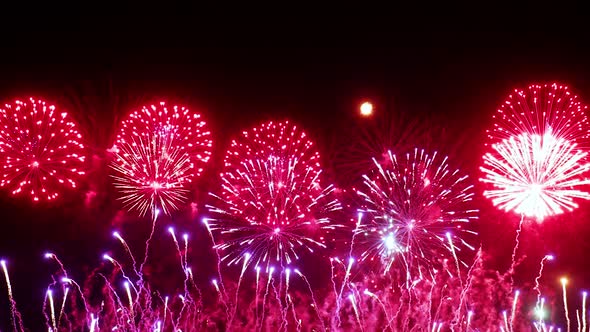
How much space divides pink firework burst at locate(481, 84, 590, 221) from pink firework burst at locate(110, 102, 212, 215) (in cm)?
574

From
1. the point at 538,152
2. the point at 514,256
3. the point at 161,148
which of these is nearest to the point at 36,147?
the point at 161,148

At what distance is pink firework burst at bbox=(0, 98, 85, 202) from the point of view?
11.5 meters

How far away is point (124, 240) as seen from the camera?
1407cm

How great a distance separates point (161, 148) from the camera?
38.8 ft

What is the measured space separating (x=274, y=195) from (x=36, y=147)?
459cm

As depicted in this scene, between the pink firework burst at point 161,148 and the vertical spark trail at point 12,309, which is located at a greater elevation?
the pink firework burst at point 161,148

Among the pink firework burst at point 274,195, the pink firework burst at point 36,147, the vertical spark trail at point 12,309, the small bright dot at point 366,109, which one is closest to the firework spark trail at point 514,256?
the pink firework burst at point 274,195

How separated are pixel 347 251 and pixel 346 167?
1825 millimetres

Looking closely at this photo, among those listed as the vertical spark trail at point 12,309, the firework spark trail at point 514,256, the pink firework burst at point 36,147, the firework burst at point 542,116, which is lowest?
the vertical spark trail at point 12,309

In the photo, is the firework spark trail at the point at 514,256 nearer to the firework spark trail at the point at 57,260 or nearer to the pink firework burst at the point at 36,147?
the pink firework burst at the point at 36,147

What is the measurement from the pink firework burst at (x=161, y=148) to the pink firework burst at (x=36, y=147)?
101 centimetres

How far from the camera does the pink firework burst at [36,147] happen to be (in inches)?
452

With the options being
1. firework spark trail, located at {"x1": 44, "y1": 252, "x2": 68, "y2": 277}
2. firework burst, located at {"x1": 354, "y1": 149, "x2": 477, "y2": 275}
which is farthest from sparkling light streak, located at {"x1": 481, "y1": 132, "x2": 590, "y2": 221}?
firework spark trail, located at {"x1": 44, "y1": 252, "x2": 68, "y2": 277}

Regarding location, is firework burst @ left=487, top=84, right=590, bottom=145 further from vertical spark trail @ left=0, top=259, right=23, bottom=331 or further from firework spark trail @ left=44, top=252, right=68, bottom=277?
vertical spark trail @ left=0, top=259, right=23, bottom=331
